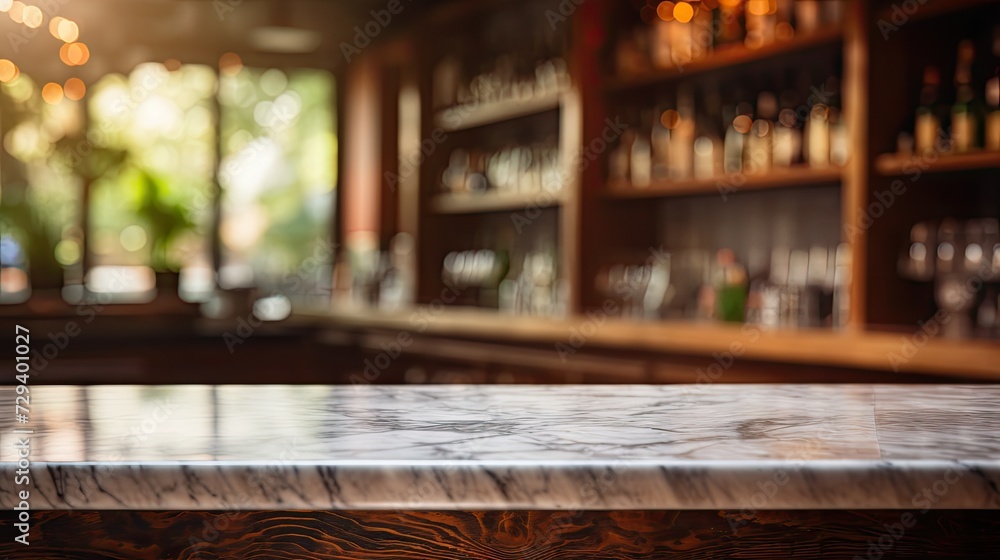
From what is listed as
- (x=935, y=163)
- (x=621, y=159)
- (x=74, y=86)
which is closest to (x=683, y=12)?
(x=621, y=159)

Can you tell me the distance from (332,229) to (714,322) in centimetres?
396

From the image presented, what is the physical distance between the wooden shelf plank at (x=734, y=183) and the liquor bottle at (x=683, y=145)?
0.20 feet

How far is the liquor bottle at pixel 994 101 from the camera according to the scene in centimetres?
276

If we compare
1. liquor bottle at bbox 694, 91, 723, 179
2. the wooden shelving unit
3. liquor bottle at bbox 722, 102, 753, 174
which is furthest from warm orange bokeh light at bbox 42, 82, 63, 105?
liquor bottle at bbox 722, 102, 753, 174

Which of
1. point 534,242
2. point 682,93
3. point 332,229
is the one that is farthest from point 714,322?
point 332,229

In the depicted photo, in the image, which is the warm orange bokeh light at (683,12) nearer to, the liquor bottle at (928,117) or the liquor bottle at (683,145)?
the liquor bottle at (683,145)

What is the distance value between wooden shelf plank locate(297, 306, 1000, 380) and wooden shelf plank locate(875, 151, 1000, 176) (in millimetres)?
456

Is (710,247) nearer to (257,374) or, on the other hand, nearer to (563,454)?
(257,374)

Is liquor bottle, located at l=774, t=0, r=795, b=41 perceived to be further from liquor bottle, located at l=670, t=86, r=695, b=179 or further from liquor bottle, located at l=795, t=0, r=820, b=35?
liquor bottle, located at l=670, t=86, r=695, b=179

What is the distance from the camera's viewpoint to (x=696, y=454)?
0.85m

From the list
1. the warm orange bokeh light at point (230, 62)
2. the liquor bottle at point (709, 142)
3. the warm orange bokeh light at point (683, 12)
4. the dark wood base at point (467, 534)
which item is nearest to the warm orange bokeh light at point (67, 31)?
the warm orange bokeh light at point (230, 62)

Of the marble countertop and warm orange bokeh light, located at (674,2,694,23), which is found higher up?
warm orange bokeh light, located at (674,2,694,23)

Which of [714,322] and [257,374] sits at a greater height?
[714,322]

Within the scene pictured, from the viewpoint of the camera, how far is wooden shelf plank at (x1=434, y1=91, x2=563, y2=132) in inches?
173
